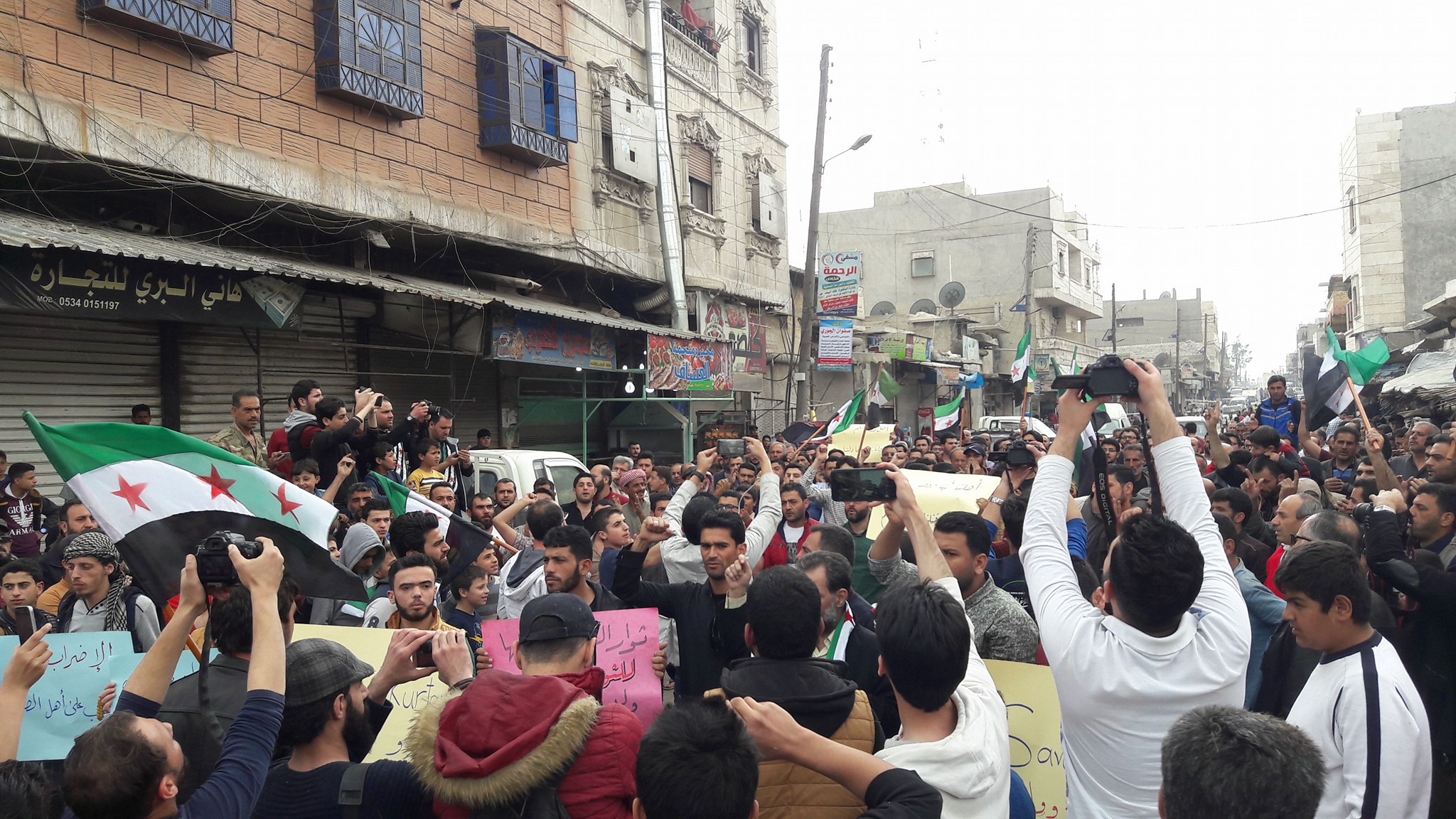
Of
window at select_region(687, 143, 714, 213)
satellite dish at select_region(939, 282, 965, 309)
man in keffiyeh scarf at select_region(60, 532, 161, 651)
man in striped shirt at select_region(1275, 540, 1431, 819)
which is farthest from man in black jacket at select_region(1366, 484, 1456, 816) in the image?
satellite dish at select_region(939, 282, 965, 309)

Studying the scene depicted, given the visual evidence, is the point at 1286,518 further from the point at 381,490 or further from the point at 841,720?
the point at 381,490

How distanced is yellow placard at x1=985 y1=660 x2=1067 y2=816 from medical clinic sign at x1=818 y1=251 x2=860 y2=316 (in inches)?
681

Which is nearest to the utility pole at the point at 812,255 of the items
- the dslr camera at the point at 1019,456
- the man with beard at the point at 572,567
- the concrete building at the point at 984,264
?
the dslr camera at the point at 1019,456

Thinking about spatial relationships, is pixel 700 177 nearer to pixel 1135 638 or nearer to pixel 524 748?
pixel 1135 638

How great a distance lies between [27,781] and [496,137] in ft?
41.2

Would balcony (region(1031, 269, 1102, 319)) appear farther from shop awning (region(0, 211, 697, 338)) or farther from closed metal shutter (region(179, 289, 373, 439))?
closed metal shutter (region(179, 289, 373, 439))

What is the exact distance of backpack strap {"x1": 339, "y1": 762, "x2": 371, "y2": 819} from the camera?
2.35m

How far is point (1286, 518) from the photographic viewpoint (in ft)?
17.4

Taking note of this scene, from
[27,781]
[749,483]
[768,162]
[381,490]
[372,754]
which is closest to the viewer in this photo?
[27,781]

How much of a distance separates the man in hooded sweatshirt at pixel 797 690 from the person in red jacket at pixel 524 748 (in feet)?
1.00

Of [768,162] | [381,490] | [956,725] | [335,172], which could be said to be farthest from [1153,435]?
[768,162]

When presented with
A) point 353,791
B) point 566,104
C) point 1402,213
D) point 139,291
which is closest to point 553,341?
point 566,104

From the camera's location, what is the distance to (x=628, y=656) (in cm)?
372

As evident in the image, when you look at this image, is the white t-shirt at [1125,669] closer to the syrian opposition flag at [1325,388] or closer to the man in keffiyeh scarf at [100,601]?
the man in keffiyeh scarf at [100,601]
